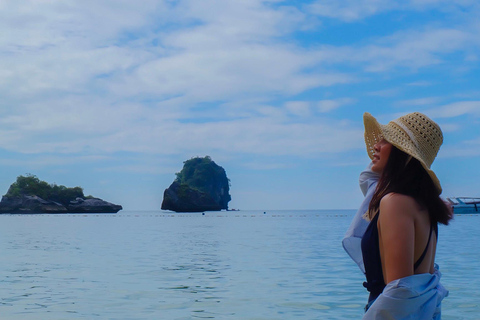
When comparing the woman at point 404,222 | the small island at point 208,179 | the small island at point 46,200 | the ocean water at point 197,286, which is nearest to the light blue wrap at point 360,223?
the woman at point 404,222

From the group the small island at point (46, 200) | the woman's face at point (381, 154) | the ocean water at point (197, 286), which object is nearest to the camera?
the woman's face at point (381, 154)

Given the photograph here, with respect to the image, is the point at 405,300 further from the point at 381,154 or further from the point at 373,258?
the point at 381,154

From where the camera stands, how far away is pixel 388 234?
244 centimetres

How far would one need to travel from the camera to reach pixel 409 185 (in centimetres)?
256

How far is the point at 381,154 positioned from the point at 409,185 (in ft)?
0.83

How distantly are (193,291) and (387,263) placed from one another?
35.3 feet

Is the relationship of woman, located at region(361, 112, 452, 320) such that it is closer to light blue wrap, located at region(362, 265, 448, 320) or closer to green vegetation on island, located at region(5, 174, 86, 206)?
light blue wrap, located at region(362, 265, 448, 320)

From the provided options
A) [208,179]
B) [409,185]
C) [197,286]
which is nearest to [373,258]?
[409,185]

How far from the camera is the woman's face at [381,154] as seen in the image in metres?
2.73

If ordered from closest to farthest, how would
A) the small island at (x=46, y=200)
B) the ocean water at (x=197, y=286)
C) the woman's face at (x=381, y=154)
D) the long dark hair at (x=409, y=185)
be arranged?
the long dark hair at (x=409, y=185)
the woman's face at (x=381, y=154)
the ocean water at (x=197, y=286)
the small island at (x=46, y=200)

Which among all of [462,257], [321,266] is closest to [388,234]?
[321,266]

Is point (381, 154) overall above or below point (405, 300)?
above

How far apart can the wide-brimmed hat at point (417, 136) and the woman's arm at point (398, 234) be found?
0.22 meters

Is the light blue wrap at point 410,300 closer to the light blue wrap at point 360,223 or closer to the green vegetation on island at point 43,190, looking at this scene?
the light blue wrap at point 360,223
